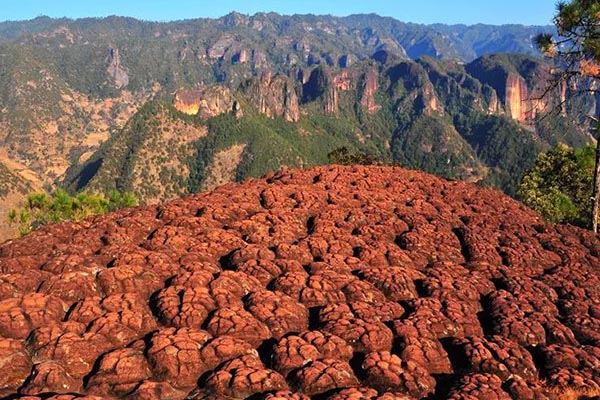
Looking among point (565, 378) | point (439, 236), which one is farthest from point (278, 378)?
point (439, 236)

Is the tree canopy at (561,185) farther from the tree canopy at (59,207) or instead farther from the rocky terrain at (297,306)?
the tree canopy at (59,207)

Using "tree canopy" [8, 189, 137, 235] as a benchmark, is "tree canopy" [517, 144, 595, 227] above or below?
above

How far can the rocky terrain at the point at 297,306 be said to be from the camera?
22.7ft

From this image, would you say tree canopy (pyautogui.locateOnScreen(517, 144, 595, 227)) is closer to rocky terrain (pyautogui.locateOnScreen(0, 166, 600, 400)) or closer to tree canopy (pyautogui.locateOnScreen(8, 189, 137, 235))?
rocky terrain (pyautogui.locateOnScreen(0, 166, 600, 400))

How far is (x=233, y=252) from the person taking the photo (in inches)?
432

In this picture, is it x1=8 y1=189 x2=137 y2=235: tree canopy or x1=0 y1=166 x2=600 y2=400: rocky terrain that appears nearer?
x1=0 y1=166 x2=600 y2=400: rocky terrain

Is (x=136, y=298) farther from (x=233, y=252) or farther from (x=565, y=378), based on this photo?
(x=565, y=378)

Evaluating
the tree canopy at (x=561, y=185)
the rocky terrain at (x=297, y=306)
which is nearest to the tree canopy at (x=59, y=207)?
the rocky terrain at (x=297, y=306)

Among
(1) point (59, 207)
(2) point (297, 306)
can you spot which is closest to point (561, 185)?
(2) point (297, 306)

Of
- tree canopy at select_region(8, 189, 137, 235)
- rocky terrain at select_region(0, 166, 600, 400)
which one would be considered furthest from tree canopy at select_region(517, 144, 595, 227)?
tree canopy at select_region(8, 189, 137, 235)

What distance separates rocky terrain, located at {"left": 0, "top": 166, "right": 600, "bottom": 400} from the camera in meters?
6.93

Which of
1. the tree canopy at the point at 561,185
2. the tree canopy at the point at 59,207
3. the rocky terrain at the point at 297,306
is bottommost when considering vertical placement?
the tree canopy at the point at 59,207

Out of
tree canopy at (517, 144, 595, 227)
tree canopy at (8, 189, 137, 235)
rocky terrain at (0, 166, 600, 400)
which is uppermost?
rocky terrain at (0, 166, 600, 400)

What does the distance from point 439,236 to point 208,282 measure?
6.53 m
